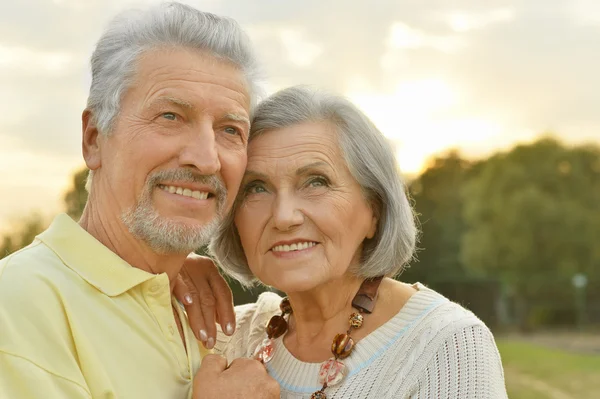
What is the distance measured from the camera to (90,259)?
3.03 metres

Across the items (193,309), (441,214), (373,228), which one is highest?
(373,228)

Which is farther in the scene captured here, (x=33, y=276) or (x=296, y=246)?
(x=296, y=246)

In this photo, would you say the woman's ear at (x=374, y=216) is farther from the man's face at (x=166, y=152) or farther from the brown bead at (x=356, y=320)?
the man's face at (x=166, y=152)

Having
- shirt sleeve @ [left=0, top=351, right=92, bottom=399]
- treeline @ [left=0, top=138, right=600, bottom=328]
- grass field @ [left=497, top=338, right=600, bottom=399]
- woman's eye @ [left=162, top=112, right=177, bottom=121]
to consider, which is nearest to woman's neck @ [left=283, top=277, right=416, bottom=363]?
woman's eye @ [left=162, top=112, right=177, bottom=121]

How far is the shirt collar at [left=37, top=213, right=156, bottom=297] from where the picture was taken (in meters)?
2.97

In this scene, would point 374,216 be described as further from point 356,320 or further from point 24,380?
point 24,380

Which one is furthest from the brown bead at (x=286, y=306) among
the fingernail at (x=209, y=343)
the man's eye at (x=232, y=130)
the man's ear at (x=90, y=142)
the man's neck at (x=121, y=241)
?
the man's ear at (x=90, y=142)

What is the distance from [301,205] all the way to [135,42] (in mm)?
1049

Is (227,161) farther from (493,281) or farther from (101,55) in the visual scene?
(493,281)

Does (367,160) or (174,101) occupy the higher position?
(174,101)

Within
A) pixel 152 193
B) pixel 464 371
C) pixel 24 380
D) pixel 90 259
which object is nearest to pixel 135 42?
pixel 152 193

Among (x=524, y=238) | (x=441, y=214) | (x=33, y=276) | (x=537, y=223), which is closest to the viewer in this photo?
(x=33, y=276)

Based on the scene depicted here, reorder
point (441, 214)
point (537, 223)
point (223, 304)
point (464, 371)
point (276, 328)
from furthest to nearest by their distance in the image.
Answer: point (441, 214) → point (537, 223) → point (276, 328) → point (223, 304) → point (464, 371)

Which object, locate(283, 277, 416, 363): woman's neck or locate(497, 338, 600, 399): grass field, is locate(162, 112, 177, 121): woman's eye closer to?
locate(283, 277, 416, 363): woman's neck
